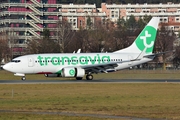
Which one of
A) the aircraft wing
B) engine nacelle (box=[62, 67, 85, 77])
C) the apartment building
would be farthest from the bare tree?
engine nacelle (box=[62, 67, 85, 77])

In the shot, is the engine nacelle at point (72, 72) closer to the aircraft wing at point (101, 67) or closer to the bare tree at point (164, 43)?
the aircraft wing at point (101, 67)

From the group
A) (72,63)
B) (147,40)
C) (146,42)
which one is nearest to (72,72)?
(72,63)

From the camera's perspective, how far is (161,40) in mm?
158625

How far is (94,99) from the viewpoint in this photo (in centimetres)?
5025

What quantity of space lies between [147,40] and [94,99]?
36855 millimetres

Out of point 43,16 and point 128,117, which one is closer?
point 128,117

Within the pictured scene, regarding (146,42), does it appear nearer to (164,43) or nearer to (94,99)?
(94,99)

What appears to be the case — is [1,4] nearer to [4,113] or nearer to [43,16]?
[43,16]

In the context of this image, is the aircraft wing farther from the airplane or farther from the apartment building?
the apartment building

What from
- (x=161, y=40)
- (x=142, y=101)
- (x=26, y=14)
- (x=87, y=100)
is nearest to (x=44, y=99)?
(x=87, y=100)

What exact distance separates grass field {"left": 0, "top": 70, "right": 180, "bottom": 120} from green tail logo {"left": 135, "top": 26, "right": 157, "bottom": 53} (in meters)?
17.6

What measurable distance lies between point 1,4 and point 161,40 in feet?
182

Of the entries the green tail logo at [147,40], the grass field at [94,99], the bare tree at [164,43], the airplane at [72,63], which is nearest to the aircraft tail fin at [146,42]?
the green tail logo at [147,40]

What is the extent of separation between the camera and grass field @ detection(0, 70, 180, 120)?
40344 millimetres
